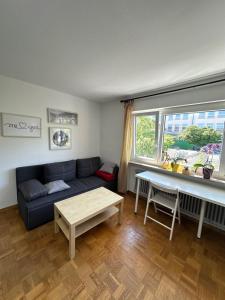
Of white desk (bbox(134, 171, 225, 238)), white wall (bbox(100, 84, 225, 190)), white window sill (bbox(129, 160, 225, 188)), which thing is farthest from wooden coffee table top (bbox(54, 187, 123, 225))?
white wall (bbox(100, 84, 225, 190))

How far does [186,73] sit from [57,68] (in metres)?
1.78

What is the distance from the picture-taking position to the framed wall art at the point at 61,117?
269 centimetres

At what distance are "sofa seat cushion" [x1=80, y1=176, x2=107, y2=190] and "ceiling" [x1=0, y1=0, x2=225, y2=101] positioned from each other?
1.96 meters

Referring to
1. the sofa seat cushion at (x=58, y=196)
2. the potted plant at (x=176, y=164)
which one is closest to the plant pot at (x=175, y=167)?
the potted plant at (x=176, y=164)

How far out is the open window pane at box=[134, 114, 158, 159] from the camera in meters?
2.80

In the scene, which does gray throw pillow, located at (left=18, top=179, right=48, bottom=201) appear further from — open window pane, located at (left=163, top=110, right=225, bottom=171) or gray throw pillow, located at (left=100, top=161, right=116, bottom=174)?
open window pane, located at (left=163, top=110, right=225, bottom=171)

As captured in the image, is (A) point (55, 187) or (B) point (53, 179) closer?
(A) point (55, 187)

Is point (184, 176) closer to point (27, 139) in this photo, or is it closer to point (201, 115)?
point (201, 115)

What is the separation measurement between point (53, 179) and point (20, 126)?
44.7 inches

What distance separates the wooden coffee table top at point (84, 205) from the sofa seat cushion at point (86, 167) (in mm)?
982

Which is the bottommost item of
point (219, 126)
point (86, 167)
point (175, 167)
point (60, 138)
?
point (86, 167)

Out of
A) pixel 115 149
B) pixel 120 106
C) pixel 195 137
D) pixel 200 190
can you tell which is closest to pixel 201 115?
pixel 195 137

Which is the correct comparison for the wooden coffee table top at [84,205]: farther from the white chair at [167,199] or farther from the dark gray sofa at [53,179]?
the white chair at [167,199]

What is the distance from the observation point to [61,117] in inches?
112
